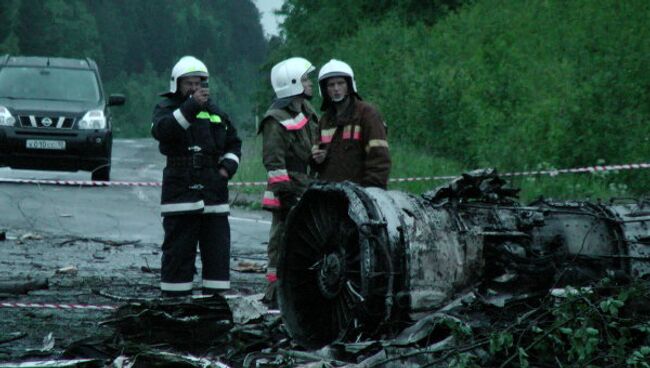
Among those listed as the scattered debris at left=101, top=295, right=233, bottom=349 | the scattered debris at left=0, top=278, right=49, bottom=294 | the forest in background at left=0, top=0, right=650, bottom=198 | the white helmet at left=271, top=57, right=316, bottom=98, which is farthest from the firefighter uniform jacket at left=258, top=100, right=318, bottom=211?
the forest in background at left=0, top=0, right=650, bottom=198

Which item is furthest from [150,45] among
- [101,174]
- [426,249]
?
[426,249]

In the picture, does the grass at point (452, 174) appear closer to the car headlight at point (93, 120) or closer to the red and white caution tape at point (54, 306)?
the car headlight at point (93, 120)

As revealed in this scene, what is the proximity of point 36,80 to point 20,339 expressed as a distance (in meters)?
13.3

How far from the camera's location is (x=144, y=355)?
5945mm

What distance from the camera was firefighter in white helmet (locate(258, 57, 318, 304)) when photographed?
825cm

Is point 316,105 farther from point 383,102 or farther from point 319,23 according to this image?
point 319,23

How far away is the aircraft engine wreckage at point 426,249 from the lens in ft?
19.3

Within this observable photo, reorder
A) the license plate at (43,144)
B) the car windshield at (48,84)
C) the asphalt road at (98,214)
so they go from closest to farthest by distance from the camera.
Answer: the asphalt road at (98,214), the license plate at (43,144), the car windshield at (48,84)

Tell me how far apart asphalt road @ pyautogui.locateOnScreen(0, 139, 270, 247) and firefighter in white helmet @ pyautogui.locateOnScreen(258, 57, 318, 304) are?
3554 millimetres

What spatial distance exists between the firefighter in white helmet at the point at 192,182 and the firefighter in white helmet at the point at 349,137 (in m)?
0.87

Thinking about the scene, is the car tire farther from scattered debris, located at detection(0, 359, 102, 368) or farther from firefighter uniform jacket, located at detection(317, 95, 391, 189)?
scattered debris, located at detection(0, 359, 102, 368)

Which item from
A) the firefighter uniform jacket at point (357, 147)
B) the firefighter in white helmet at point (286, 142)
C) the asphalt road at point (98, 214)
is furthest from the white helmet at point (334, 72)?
the asphalt road at point (98, 214)

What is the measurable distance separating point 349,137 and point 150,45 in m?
94.2

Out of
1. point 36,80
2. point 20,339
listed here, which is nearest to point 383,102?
point 36,80
